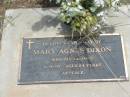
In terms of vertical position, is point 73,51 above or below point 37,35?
below

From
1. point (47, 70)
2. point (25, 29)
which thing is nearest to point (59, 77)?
point (47, 70)

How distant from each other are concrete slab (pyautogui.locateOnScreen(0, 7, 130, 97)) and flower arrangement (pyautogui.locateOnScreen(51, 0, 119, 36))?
222 millimetres

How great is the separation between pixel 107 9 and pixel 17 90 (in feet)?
4.47

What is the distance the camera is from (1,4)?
15.6ft

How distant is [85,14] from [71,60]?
535mm

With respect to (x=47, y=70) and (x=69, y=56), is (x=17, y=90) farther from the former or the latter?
(x=69, y=56)

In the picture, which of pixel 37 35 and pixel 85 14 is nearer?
pixel 85 14

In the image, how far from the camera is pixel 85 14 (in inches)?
162

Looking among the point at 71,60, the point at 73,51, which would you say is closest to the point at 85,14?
the point at 73,51

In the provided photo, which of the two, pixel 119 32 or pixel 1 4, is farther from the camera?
pixel 1 4

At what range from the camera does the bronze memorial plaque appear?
3918 mm

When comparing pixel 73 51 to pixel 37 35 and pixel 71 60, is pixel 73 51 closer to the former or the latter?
pixel 71 60

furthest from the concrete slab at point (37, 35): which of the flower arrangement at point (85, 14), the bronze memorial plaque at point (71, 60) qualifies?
the flower arrangement at point (85, 14)

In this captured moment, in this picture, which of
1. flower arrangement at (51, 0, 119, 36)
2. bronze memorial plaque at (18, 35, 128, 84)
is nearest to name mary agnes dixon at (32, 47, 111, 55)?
bronze memorial plaque at (18, 35, 128, 84)
